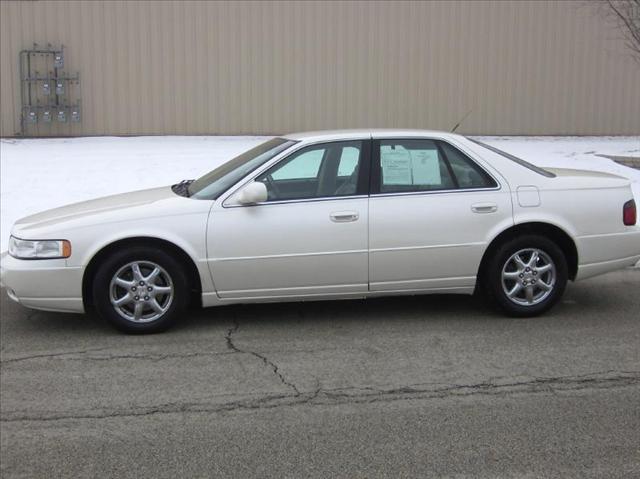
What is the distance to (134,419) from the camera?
4.55 meters

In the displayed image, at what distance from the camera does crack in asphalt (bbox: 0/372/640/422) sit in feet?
15.3

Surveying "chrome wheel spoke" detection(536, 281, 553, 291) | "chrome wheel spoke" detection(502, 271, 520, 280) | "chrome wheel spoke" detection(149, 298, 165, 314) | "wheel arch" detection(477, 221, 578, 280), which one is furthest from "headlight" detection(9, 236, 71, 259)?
"chrome wheel spoke" detection(536, 281, 553, 291)

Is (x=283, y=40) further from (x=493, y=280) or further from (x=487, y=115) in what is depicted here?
(x=493, y=280)

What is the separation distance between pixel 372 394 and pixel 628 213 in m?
2.99

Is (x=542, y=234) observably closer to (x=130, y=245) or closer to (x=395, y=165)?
(x=395, y=165)

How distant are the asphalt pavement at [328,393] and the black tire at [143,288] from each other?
0.13 metres

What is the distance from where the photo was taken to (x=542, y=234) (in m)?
6.44

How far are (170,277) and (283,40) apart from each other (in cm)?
979

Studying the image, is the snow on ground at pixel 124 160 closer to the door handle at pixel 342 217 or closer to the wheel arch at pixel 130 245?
the wheel arch at pixel 130 245

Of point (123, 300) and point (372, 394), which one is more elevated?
point (123, 300)

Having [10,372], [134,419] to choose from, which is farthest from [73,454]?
[10,372]

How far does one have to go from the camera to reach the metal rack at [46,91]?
46.6 ft

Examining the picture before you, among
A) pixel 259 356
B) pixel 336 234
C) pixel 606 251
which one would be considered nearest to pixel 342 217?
pixel 336 234

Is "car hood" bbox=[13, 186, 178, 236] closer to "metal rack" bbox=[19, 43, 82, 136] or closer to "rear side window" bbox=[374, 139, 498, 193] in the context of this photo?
"rear side window" bbox=[374, 139, 498, 193]
